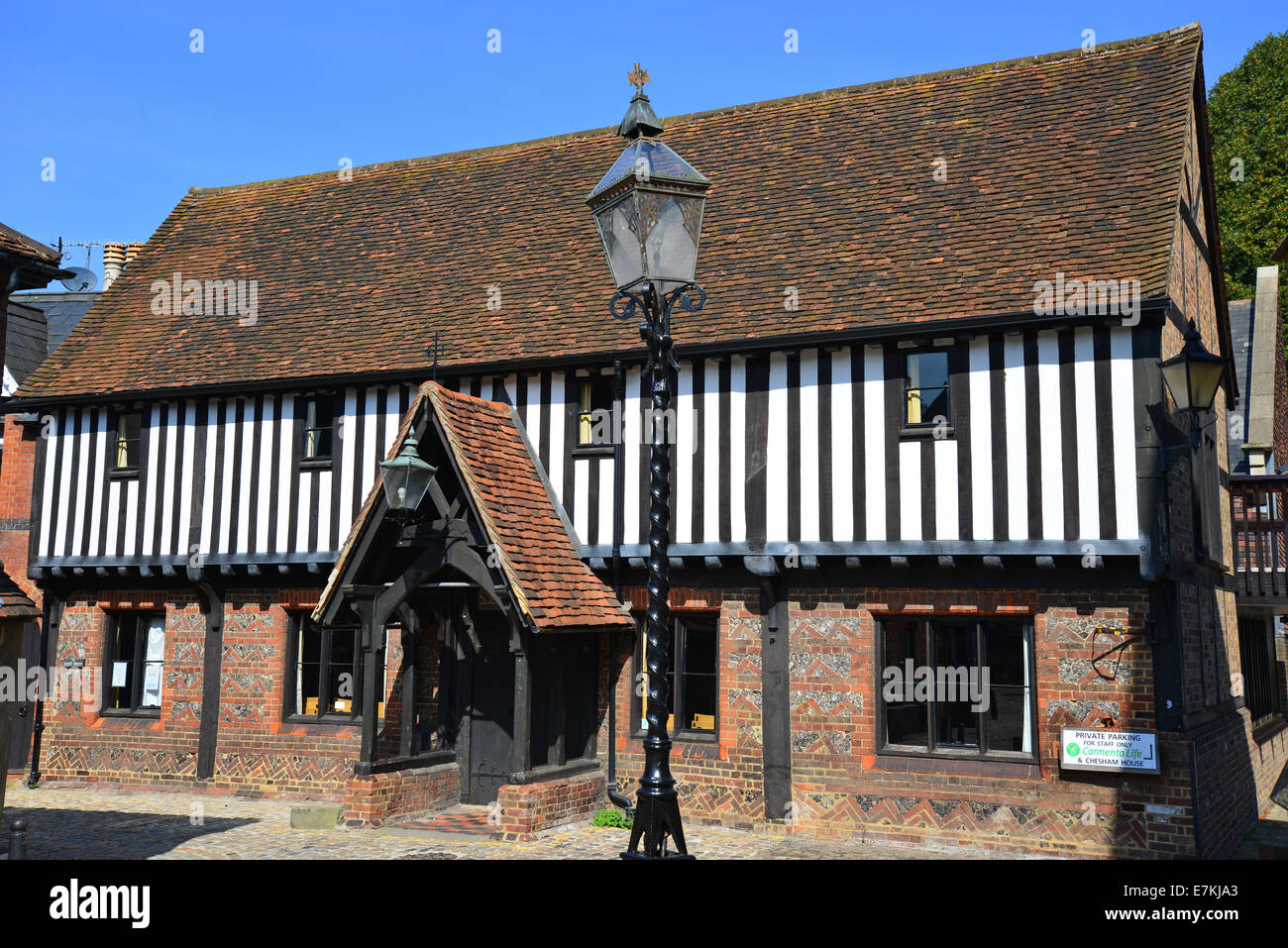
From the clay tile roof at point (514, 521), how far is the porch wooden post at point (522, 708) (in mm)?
397

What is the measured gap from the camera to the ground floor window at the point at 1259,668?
17.9 metres

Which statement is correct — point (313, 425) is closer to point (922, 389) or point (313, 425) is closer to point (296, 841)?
point (296, 841)

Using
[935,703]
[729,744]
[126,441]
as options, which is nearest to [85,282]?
[126,441]

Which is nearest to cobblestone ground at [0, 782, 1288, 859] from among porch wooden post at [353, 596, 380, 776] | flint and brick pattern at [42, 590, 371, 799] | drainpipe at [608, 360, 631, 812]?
porch wooden post at [353, 596, 380, 776]

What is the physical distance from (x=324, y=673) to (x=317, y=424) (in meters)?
3.42

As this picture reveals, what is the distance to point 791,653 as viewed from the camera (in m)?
12.8

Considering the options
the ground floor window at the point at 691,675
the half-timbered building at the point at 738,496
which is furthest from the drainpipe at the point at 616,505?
the ground floor window at the point at 691,675

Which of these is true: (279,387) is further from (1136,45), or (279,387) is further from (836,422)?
(1136,45)

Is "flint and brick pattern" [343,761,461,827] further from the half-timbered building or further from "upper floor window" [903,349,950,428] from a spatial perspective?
"upper floor window" [903,349,950,428]

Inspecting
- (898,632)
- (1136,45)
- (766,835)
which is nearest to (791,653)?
(898,632)

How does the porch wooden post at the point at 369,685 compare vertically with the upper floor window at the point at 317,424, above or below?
below

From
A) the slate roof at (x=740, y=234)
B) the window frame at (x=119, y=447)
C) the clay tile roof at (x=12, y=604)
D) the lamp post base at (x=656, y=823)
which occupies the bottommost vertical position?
the lamp post base at (x=656, y=823)

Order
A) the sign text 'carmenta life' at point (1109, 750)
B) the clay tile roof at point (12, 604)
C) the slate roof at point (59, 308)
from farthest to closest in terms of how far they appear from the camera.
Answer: the slate roof at point (59, 308) < the sign text 'carmenta life' at point (1109, 750) < the clay tile roof at point (12, 604)

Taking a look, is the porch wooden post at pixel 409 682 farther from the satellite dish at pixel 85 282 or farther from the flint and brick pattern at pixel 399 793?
the satellite dish at pixel 85 282
